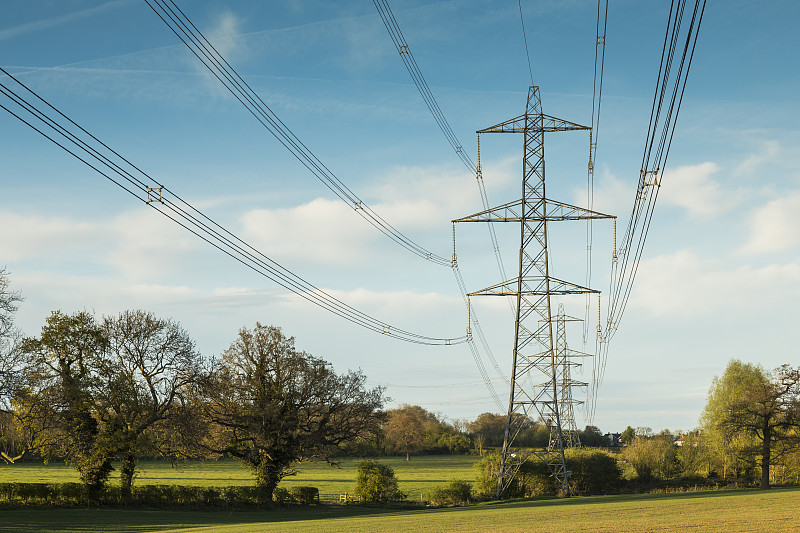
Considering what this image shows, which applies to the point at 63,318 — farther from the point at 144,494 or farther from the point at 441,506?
the point at 441,506

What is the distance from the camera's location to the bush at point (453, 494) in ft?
178

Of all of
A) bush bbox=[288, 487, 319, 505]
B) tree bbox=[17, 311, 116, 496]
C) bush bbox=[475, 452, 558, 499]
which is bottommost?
bush bbox=[288, 487, 319, 505]

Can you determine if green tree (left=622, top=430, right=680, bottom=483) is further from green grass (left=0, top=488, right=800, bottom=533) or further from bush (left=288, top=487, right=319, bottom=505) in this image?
bush (left=288, top=487, right=319, bottom=505)

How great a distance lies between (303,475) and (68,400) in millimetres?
63059

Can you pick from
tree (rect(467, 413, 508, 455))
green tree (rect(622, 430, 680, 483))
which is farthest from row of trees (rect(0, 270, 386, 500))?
tree (rect(467, 413, 508, 455))

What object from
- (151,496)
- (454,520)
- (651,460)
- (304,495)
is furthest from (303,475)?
(454,520)

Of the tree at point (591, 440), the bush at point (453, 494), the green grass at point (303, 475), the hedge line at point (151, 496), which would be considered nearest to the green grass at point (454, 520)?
the hedge line at point (151, 496)

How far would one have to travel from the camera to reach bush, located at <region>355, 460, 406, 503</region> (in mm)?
54562

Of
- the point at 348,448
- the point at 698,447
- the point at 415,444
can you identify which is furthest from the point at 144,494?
the point at 415,444

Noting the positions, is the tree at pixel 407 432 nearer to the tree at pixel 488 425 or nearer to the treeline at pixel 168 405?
the tree at pixel 488 425

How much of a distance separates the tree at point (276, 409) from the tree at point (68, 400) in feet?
24.9

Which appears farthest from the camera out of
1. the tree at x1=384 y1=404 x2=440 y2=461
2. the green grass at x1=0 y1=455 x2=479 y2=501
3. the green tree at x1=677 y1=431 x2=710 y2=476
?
the tree at x1=384 y1=404 x2=440 y2=461

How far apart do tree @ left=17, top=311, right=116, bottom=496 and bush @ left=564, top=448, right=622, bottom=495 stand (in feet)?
135

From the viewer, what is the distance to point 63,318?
4434cm
